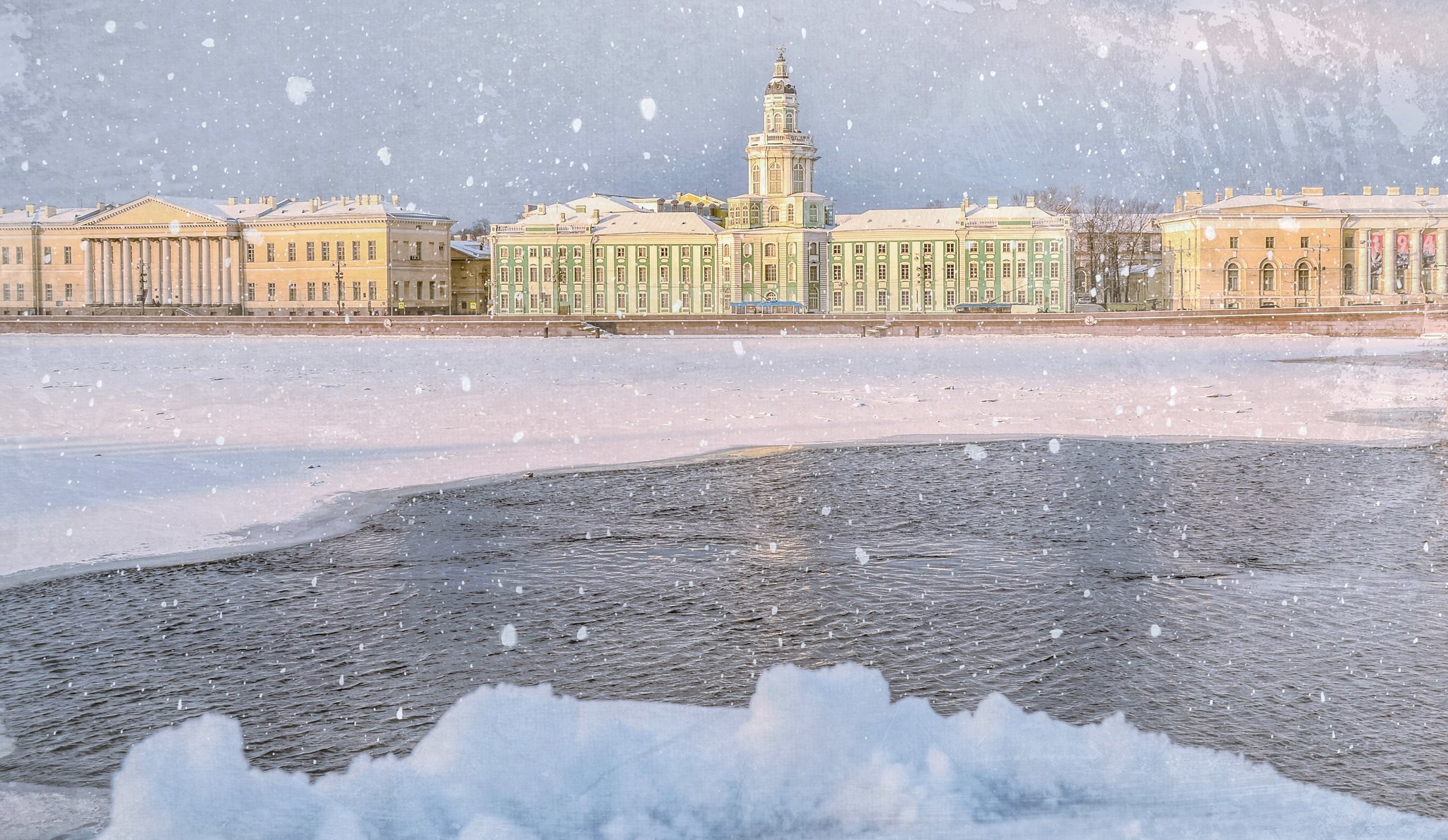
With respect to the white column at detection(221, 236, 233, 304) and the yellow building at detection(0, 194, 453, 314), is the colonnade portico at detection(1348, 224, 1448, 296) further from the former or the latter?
the white column at detection(221, 236, 233, 304)

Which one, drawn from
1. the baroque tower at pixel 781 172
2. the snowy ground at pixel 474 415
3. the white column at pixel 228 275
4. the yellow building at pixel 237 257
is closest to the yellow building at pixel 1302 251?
the baroque tower at pixel 781 172

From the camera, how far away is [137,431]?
49.5 ft

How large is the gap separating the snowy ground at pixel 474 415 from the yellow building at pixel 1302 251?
4730 centimetres

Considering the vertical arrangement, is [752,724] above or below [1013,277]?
below

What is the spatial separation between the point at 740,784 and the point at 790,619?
239 centimetres

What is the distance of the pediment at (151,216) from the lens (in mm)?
85375

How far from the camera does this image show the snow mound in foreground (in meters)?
4.32

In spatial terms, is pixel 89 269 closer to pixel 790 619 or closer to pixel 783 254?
pixel 783 254

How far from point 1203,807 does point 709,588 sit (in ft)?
11.8

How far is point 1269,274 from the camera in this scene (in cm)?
8231

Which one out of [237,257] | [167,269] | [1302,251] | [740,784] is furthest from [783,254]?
[740,784]

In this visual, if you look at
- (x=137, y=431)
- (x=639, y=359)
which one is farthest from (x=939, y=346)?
(x=137, y=431)

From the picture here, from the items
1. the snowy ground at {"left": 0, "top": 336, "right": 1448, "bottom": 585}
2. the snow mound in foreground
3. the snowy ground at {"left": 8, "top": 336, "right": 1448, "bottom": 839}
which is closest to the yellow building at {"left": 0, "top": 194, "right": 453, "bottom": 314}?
the snowy ground at {"left": 0, "top": 336, "right": 1448, "bottom": 585}

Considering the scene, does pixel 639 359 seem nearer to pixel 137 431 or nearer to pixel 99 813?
pixel 137 431
